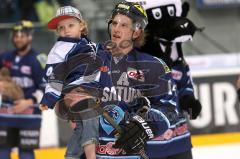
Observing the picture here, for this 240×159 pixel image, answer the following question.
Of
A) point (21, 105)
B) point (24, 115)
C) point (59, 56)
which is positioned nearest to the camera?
point (59, 56)

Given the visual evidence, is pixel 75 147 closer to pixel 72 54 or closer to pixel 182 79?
pixel 72 54

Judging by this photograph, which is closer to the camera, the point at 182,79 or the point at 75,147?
the point at 75,147

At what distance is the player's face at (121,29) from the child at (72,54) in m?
0.12

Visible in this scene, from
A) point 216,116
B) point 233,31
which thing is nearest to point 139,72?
point 216,116

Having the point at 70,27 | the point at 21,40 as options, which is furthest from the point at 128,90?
the point at 21,40

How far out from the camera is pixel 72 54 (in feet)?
9.85

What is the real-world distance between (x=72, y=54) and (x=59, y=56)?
0.18 ft

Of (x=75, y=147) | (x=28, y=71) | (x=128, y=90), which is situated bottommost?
(x=75, y=147)

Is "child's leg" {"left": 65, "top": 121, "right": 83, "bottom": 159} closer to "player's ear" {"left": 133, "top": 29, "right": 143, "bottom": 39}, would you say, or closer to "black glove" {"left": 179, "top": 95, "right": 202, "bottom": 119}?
"player's ear" {"left": 133, "top": 29, "right": 143, "bottom": 39}

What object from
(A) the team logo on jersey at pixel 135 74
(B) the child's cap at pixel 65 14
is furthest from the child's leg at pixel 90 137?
(B) the child's cap at pixel 65 14

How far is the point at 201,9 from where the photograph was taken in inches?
354

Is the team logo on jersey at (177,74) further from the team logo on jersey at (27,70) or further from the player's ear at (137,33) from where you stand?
the team logo on jersey at (27,70)

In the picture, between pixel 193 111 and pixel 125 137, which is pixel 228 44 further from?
pixel 125 137

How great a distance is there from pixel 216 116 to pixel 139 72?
463cm
